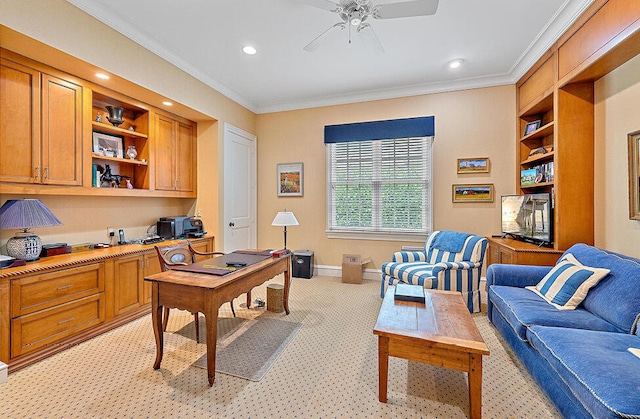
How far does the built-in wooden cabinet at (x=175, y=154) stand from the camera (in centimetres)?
370

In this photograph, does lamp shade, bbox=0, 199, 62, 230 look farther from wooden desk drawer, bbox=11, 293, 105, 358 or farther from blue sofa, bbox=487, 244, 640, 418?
blue sofa, bbox=487, 244, 640, 418

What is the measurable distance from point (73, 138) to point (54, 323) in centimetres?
168

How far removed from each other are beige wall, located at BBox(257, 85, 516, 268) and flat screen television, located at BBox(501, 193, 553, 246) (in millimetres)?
317

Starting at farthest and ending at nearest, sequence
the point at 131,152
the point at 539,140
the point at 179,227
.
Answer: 1. the point at 179,227
2. the point at 539,140
3. the point at 131,152

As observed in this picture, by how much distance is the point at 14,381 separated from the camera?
6.43ft

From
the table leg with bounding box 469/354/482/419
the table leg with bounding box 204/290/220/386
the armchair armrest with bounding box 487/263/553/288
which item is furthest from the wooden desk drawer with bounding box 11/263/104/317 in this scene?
the armchair armrest with bounding box 487/263/553/288

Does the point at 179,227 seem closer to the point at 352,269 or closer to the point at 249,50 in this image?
the point at 249,50

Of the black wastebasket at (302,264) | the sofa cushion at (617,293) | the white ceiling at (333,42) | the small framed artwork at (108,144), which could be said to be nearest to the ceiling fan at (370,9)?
the white ceiling at (333,42)

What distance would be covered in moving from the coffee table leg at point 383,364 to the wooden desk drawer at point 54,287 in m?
2.62

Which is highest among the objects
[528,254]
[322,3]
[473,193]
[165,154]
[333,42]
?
[333,42]

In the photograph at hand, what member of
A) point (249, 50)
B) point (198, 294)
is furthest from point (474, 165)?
point (198, 294)

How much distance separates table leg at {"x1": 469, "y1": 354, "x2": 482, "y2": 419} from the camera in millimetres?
1562

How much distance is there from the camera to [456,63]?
3.52 metres

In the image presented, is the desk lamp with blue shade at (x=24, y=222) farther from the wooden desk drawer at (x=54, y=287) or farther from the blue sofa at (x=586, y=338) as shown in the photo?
the blue sofa at (x=586, y=338)
